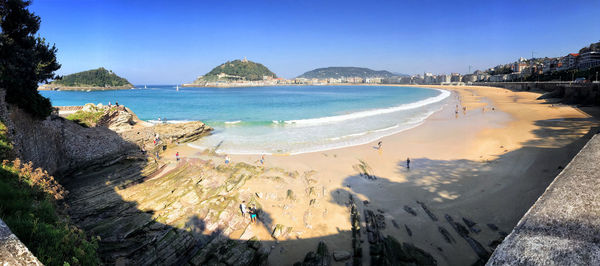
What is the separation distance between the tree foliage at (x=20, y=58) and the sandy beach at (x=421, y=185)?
8449mm

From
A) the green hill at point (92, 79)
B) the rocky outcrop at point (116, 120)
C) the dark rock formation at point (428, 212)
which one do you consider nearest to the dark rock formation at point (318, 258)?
the dark rock formation at point (428, 212)

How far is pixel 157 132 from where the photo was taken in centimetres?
2275

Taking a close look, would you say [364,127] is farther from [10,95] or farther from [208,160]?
[10,95]

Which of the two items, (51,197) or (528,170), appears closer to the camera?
(51,197)

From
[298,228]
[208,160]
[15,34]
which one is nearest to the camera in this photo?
[298,228]

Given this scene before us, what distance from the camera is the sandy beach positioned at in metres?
8.81

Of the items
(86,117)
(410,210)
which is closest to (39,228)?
(410,210)

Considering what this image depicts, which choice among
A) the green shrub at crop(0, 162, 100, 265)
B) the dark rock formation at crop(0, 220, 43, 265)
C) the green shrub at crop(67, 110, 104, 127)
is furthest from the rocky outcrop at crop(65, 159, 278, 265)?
the green shrub at crop(67, 110, 104, 127)

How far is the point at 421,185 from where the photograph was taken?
12602mm

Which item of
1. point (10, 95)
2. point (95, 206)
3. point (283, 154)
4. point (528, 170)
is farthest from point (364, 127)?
point (10, 95)

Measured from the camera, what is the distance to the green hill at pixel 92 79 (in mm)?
136625

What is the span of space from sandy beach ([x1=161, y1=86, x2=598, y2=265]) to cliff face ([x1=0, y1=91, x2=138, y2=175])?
4220 millimetres

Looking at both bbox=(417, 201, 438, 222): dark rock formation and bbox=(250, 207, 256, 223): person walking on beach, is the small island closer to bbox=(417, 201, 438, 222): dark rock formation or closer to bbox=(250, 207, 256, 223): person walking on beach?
bbox=(250, 207, 256, 223): person walking on beach

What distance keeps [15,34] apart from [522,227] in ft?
64.9
